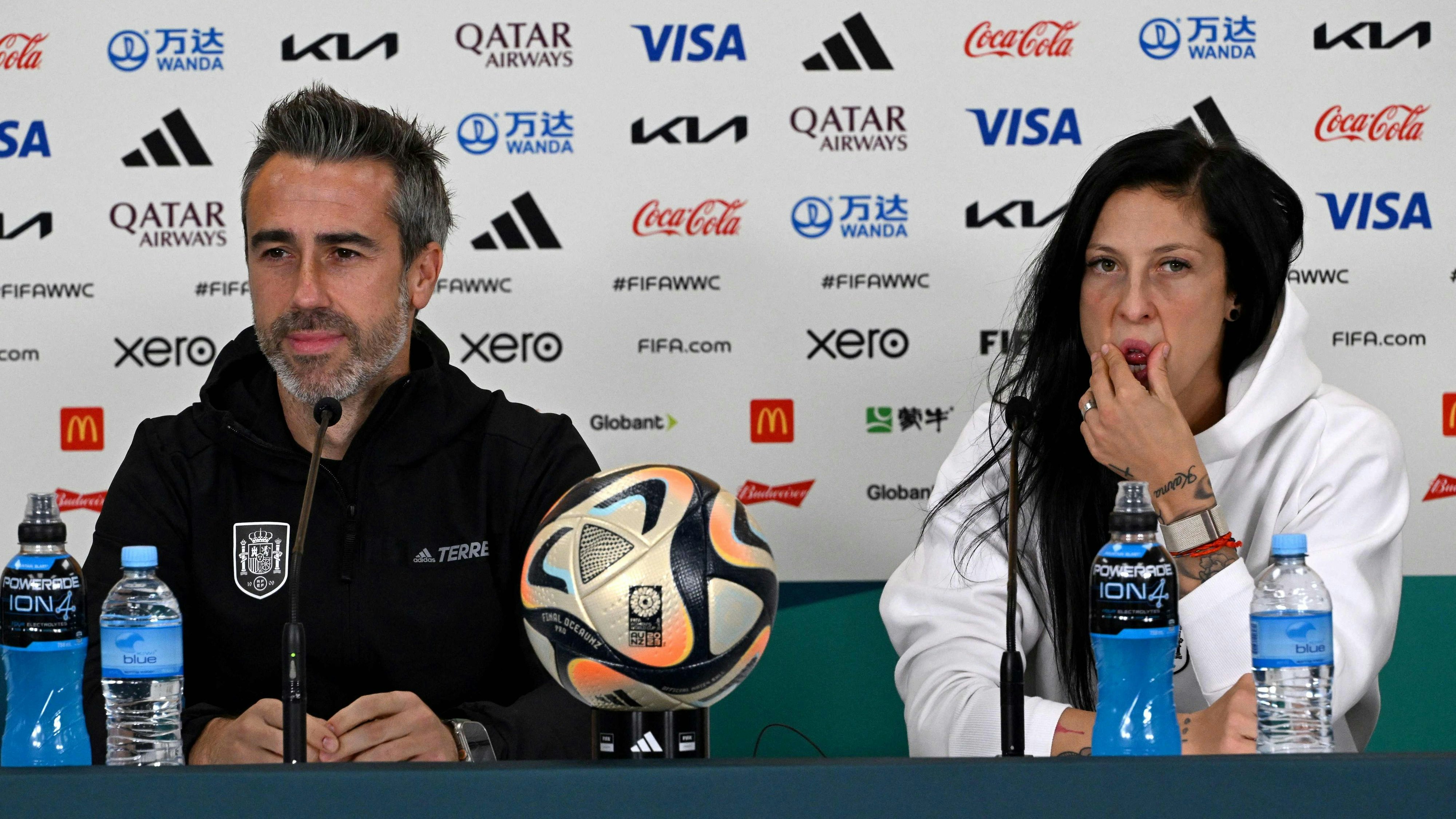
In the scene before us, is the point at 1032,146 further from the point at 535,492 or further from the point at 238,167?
the point at 238,167

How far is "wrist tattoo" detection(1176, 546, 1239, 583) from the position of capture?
1.54m

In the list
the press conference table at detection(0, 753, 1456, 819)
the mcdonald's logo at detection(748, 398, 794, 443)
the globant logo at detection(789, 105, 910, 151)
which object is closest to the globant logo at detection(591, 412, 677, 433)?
the mcdonald's logo at detection(748, 398, 794, 443)

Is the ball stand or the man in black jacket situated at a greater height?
the man in black jacket

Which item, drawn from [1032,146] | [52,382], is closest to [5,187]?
[52,382]

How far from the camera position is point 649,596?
0.97 metres

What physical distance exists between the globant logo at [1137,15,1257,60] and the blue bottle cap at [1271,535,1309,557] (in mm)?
1726

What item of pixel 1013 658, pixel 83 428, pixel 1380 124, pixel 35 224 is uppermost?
pixel 1380 124

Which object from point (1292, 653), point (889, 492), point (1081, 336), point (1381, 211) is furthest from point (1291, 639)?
point (1381, 211)

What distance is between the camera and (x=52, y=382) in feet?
8.68

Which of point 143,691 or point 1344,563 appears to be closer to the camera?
point 143,691

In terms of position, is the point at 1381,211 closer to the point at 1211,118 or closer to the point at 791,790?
the point at 1211,118

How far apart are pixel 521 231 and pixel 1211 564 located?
1.57 meters

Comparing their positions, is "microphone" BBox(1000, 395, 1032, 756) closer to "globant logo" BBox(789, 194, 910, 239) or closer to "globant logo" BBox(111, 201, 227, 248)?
"globant logo" BBox(789, 194, 910, 239)

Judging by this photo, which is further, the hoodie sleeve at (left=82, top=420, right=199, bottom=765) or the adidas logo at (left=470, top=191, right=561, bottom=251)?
the adidas logo at (left=470, top=191, right=561, bottom=251)
